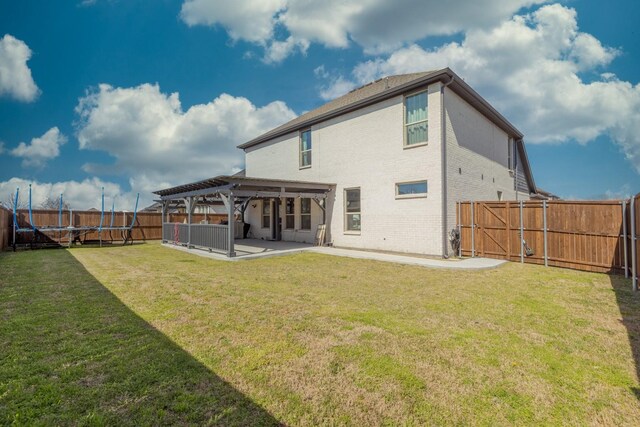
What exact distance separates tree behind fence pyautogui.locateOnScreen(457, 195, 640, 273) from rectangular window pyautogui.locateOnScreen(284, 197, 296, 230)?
8454 millimetres

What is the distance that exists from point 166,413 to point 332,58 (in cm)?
1586

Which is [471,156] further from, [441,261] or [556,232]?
[441,261]

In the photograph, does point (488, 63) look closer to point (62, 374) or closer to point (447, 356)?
point (447, 356)

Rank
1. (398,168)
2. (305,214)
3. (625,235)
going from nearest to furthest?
(625,235) → (398,168) → (305,214)

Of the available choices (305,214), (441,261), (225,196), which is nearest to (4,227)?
(225,196)

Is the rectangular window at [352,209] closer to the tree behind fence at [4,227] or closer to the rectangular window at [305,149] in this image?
the rectangular window at [305,149]

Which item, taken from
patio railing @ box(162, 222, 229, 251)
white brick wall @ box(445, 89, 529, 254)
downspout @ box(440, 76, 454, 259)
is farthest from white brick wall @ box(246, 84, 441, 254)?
patio railing @ box(162, 222, 229, 251)

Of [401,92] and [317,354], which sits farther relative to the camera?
[401,92]

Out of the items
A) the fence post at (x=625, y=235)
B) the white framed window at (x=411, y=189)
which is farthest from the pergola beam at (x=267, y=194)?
the fence post at (x=625, y=235)

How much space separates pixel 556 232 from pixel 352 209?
7044 mm

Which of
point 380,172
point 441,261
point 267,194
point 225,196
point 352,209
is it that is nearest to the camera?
point 441,261

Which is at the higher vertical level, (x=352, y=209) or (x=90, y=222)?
(x=352, y=209)

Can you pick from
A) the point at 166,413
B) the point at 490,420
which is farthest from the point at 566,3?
the point at 166,413

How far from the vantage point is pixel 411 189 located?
36.1 feet
